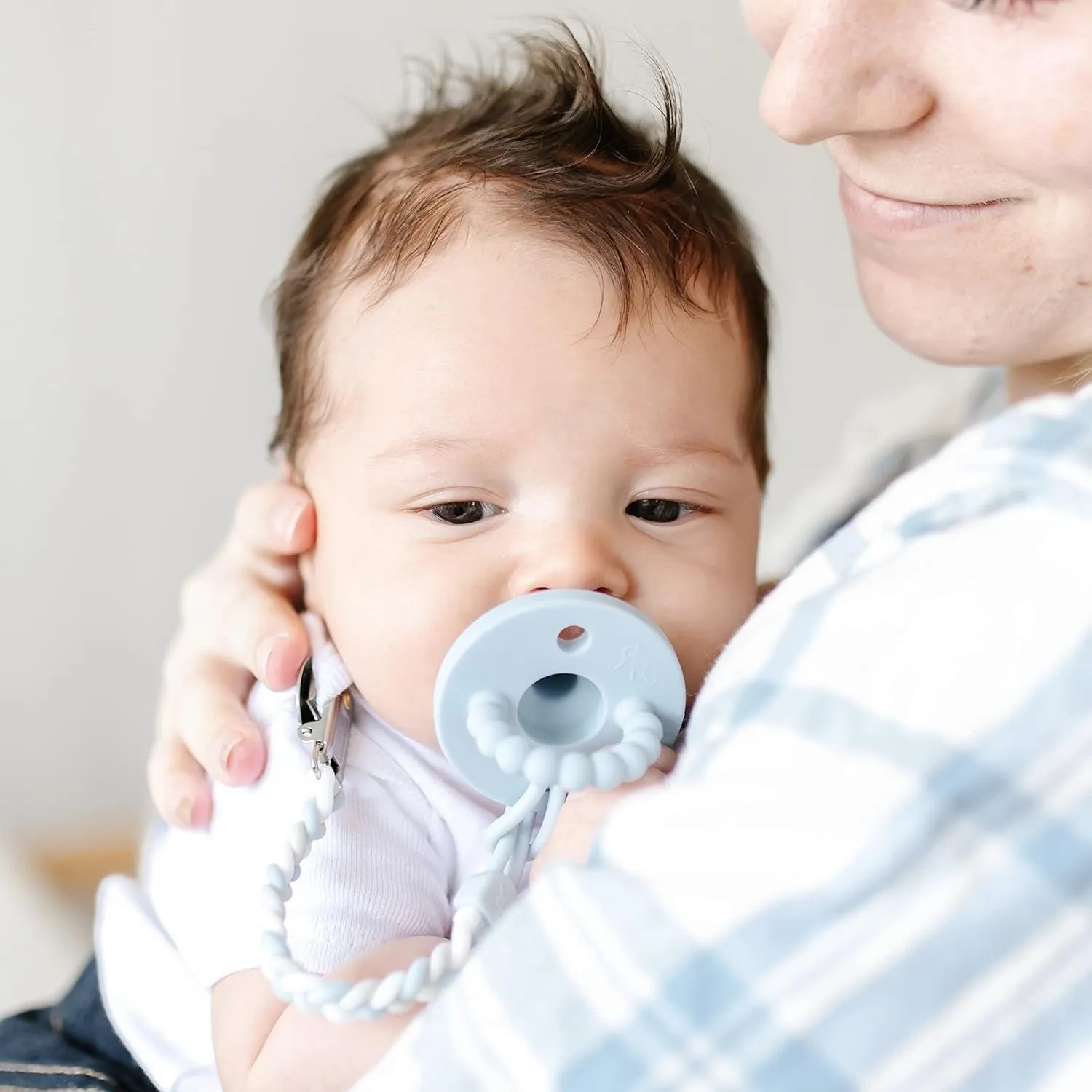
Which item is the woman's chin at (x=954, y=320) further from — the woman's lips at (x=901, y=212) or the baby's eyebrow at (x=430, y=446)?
the baby's eyebrow at (x=430, y=446)

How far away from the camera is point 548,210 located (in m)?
0.97

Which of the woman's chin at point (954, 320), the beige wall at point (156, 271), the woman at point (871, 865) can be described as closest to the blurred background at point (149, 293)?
the beige wall at point (156, 271)

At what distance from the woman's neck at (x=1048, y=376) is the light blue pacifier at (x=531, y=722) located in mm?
392

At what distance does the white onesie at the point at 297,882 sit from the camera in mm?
857

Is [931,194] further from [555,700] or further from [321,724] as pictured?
[321,724]

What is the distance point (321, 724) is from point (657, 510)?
1.01 feet

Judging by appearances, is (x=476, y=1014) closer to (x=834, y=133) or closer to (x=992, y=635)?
(x=992, y=635)

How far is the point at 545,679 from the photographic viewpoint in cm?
87

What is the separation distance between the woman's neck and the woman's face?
13 millimetres

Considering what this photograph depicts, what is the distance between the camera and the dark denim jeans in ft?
3.29

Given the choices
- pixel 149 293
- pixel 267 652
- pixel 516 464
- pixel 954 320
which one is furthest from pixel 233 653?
pixel 149 293

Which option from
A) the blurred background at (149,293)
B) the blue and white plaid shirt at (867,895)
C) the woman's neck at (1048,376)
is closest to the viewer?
the blue and white plaid shirt at (867,895)

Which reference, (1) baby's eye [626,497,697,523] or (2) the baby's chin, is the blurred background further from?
(2) the baby's chin

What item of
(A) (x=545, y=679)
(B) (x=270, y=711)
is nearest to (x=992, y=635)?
(A) (x=545, y=679)
